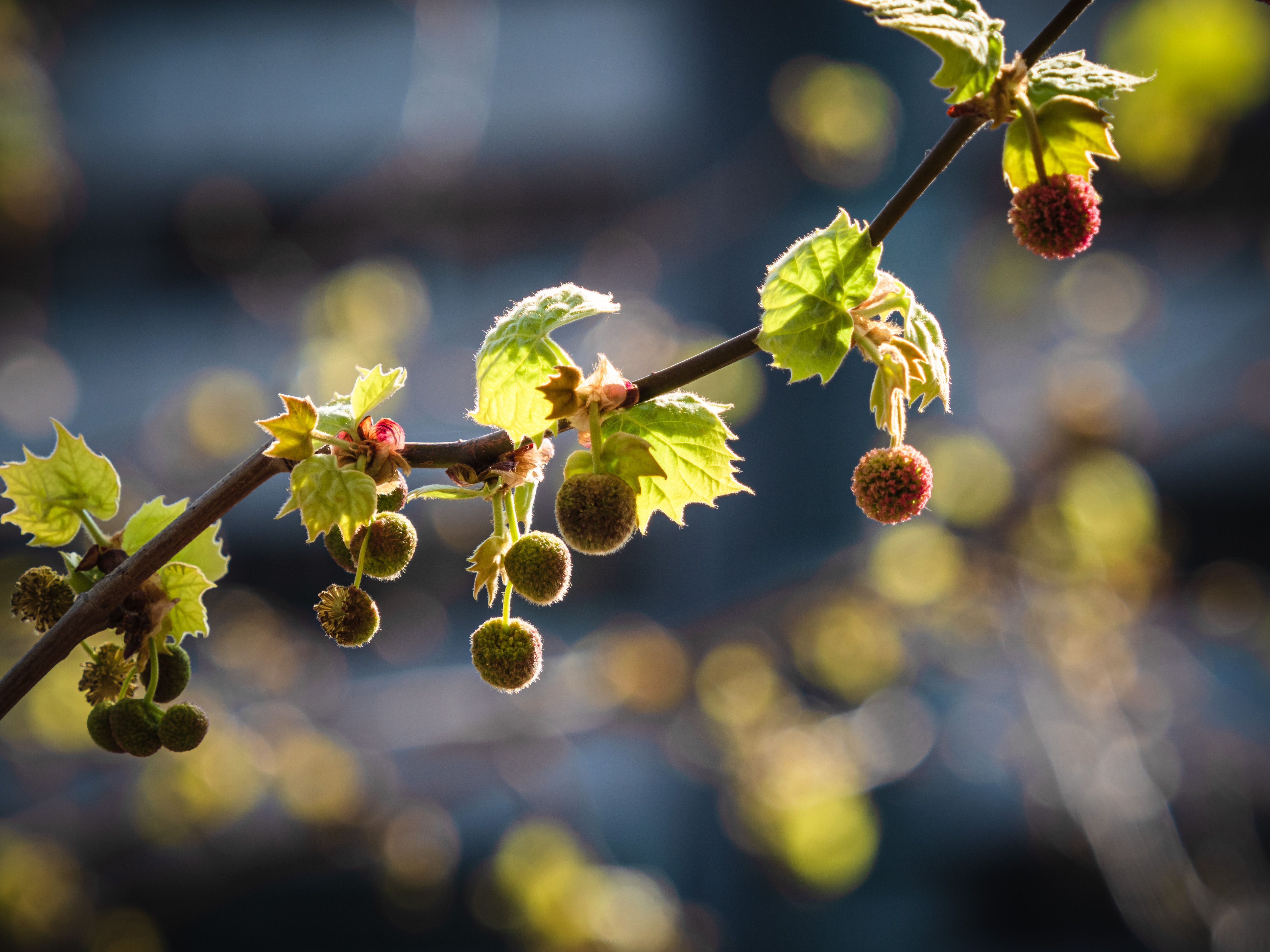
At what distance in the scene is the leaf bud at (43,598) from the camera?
762 mm

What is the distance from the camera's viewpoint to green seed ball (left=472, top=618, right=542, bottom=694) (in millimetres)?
706

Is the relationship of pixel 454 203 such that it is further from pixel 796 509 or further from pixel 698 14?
pixel 796 509

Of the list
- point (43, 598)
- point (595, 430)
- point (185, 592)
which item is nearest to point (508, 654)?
point (595, 430)

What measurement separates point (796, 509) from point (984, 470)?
3.45ft

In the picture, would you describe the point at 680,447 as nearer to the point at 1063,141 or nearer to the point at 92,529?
the point at 1063,141

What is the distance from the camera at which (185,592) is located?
2.58ft

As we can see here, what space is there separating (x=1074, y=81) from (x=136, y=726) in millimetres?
898

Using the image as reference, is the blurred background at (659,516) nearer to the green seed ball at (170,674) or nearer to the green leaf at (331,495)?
the green seed ball at (170,674)

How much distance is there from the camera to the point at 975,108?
0.60m

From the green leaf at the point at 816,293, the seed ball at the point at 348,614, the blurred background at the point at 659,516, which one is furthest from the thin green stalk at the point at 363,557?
the blurred background at the point at 659,516

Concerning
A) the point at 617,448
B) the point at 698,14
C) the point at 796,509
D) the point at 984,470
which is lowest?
the point at 617,448

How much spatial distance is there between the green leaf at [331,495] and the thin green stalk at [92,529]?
0.24m

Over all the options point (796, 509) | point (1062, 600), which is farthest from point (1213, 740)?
point (796, 509)

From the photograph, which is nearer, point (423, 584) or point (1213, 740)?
point (1213, 740)
